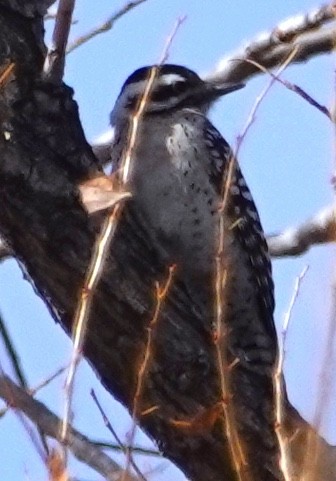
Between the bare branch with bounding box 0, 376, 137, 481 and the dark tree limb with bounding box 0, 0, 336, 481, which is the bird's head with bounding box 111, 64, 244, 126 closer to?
the dark tree limb with bounding box 0, 0, 336, 481

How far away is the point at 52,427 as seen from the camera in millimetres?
2812

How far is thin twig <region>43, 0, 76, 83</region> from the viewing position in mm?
3516

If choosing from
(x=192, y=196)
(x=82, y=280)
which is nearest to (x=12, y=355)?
(x=82, y=280)

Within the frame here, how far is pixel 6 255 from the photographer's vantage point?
5.17 m

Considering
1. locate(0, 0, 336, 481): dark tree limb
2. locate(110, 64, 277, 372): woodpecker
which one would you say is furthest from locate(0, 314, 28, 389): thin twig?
locate(110, 64, 277, 372): woodpecker

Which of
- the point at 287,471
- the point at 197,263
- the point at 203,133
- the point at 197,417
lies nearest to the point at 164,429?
the point at 197,417

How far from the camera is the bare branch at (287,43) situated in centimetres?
537

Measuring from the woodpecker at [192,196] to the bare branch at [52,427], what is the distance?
2.23 m

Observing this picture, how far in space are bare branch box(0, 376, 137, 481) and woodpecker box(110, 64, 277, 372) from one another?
7.31ft

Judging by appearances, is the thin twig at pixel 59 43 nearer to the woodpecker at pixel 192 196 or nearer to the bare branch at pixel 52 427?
the bare branch at pixel 52 427

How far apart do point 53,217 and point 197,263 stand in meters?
1.74

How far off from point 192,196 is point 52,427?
8.82 feet

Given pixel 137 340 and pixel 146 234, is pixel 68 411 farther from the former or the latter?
pixel 146 234

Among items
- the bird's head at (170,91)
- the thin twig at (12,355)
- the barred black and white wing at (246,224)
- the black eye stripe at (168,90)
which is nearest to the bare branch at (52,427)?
the thin twig at (12,355)
